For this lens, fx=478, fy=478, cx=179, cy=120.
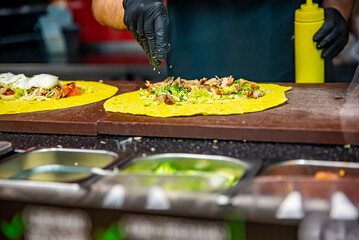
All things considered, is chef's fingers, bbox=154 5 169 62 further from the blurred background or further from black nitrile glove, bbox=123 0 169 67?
the blurred background

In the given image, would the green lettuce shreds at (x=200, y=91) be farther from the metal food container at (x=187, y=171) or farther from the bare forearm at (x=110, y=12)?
the bare forearm at (x=110, y=12)

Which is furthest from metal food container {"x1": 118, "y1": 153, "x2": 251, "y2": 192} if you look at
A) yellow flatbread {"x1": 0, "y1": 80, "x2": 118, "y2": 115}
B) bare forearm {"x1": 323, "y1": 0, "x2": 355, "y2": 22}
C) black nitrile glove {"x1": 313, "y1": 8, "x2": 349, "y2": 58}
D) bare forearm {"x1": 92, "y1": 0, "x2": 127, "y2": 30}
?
bare forearm {"x1": 323, "y1": 0, "x2": 355, "y2": 22}

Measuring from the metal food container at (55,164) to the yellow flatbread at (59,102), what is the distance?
0.51m

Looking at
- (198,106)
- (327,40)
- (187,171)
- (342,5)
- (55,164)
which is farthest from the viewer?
(342,5)

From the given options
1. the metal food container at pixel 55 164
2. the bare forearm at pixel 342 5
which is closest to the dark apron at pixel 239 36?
the bare forearm at pixel 342 5

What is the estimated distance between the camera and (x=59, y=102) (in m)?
2.12

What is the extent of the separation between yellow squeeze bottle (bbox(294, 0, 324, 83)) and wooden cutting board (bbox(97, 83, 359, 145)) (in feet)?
1.49

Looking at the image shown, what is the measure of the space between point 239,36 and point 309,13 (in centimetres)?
58

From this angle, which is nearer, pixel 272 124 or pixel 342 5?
pixel 272 124

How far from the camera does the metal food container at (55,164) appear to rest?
1.41 metres

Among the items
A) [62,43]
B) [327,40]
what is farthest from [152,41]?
[62,43]

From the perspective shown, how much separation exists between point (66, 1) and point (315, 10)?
5.21 m

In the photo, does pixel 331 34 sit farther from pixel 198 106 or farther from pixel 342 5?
pixel 198 106

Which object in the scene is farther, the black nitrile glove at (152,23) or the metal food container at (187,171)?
the black nitrile glove at (152,23)
